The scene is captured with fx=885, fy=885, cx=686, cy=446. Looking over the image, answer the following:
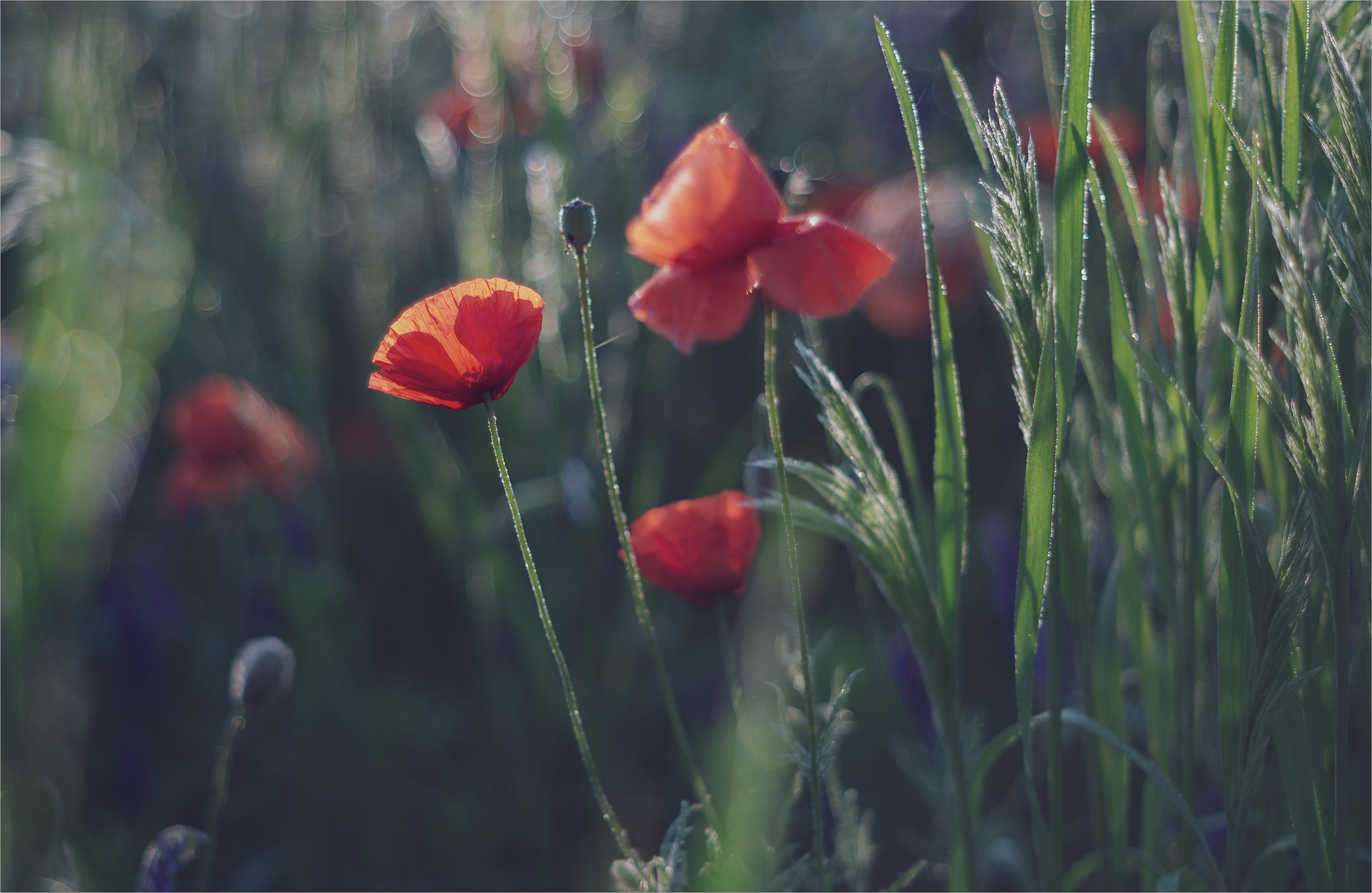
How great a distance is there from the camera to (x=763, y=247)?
601 mm

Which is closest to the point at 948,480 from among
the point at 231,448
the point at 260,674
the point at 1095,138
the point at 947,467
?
the point at 947,467

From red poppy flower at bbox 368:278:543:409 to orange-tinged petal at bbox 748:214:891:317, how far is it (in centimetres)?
15

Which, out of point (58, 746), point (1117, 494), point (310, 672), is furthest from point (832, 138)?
point (58, 746)

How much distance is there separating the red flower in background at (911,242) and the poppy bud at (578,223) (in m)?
0.74

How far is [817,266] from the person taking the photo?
59 centimetres

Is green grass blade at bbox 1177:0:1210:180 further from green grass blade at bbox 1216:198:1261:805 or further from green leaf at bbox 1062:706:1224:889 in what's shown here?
green leaf at bbox 1062:706:1224:889

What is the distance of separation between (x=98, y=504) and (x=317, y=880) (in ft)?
2.10

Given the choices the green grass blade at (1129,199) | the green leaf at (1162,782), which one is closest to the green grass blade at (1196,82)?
the green grass blade at (1129,199)

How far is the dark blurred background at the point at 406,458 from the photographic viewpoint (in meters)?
1.12

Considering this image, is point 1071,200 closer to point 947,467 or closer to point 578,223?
point 947,467

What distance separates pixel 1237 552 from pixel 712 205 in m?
0.41

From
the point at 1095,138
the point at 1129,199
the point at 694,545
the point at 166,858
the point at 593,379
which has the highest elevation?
the point at 1095,138

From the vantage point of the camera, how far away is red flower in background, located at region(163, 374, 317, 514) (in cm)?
119

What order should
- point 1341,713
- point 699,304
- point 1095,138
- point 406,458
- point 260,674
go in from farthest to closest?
point 406,458 → point 1095,138 → point 260,674 → point 699,304 → point 1341,713
